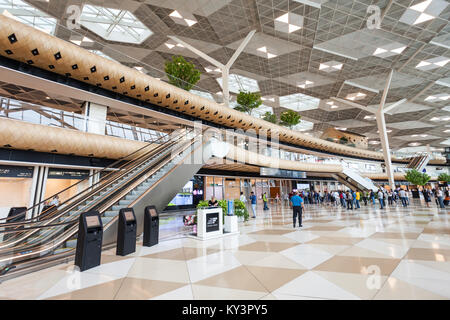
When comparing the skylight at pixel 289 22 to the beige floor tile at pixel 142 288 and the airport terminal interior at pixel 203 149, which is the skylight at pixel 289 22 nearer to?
the airport terminal interior at pixel 203 149

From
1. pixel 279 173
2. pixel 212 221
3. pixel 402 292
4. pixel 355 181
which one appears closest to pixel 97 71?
pixel 212 221

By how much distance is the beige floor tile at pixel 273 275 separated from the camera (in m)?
3.22

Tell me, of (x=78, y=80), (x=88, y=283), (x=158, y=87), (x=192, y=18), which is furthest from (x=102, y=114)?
(x=88, y=283)

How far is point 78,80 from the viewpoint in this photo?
10984mm

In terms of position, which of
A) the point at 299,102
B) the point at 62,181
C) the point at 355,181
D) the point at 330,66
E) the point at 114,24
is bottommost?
the point at 62,181

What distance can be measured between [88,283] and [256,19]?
1941 cm

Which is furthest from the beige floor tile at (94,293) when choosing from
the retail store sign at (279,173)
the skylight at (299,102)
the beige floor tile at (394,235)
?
the skylight at (299,102)

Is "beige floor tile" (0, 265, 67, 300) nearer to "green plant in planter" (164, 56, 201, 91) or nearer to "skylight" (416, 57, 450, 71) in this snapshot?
"green plant in planter" (164, 56, 201, 91)

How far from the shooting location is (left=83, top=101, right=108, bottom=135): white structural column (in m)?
11.0

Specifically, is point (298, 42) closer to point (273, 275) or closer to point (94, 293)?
point (273, 275)

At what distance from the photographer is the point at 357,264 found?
13.3 feet

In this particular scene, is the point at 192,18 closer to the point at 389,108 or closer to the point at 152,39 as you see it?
the point at 152,39

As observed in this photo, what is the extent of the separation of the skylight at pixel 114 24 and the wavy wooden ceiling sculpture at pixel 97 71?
9.12m

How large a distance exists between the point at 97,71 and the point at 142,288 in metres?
11.2
